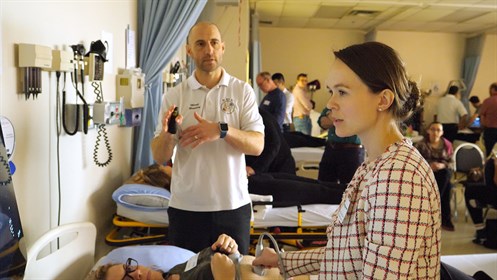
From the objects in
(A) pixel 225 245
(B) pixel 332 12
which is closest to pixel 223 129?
(A) pixel 225 245

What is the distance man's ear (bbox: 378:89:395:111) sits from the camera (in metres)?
0.93

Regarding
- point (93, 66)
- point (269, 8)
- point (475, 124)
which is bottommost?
point (475, 124)

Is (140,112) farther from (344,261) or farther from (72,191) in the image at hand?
(344,261)

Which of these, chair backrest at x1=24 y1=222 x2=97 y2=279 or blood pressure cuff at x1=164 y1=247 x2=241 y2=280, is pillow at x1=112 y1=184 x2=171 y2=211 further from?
blood pressure cuff at x1=164 y1=247 x2=241 y2=280

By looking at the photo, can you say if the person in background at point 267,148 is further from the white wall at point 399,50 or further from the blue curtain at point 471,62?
Result: the blue curtain at point 471,62

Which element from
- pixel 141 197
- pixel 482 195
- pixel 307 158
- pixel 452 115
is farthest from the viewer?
pixel 452 115

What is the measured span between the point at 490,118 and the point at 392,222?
6404 mm

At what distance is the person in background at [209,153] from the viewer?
1.82 meters

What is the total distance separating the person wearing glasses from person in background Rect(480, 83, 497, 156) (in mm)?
5758

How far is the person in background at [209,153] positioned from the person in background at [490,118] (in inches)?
220

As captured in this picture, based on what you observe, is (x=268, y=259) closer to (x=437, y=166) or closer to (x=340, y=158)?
(x=340, y=158)

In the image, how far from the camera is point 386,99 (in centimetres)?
94

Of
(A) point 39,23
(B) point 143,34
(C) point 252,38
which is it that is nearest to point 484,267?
(A) point 39,23

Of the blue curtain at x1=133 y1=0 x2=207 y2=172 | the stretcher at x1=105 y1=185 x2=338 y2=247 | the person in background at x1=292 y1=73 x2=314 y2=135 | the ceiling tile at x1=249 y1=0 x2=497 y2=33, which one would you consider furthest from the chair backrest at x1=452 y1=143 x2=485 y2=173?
the blue curtain at x1=133 y1=0 x2=207 y2=172
